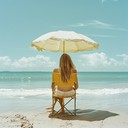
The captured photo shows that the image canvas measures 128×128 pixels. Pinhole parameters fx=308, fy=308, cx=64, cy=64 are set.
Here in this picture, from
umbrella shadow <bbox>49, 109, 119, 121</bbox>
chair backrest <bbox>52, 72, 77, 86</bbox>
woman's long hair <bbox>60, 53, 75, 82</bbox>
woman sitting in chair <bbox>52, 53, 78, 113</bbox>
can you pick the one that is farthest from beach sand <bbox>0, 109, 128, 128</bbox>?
woman's long hair <bbox>60, 53, 75, 82</bbox>

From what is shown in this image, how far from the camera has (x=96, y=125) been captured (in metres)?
6.33

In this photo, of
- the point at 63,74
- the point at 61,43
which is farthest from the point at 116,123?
the point at 61,43

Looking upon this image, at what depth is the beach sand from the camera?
6037 mm

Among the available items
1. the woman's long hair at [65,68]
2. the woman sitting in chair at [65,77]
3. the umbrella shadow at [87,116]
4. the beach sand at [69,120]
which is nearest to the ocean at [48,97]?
the umbrella shadow at [87,116]

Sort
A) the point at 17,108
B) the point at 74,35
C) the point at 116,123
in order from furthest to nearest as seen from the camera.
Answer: the point at 17,108, the point at 74,35, the point at 116,123

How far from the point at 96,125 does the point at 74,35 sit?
7.38ft

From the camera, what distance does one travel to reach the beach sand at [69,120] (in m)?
6.04

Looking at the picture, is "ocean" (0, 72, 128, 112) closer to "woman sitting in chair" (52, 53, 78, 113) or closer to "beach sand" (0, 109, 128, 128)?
"beach sand" (0, 109, 128, 128)

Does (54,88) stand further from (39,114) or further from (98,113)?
(98,113)

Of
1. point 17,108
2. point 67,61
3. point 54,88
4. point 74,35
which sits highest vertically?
point 74,35

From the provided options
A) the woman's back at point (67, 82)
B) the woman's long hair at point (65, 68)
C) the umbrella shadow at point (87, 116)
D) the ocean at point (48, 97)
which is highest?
the woman's long hair at point (65, 68)

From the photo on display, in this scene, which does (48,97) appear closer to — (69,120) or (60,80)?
(60,80)

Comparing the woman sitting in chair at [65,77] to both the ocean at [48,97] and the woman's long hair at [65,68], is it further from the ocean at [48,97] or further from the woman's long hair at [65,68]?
the ocean at [48,97]

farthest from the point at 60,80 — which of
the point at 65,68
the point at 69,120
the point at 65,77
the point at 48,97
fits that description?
the point at 48,97
